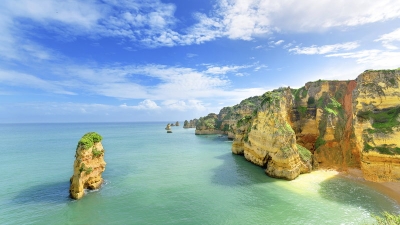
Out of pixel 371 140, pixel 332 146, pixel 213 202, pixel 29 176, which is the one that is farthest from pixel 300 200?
pixel 29 176

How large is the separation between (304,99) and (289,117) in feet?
19.0

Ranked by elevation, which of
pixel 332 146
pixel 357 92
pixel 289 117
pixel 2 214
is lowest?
pixel 2 214

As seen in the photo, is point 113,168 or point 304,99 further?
point 304,99

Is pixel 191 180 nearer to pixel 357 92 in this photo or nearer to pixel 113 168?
pixel 113 168

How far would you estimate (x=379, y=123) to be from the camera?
29422 mm

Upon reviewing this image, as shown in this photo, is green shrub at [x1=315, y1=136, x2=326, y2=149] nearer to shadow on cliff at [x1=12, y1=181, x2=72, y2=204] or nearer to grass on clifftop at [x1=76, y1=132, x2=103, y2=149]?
grass on clifftop at [x1=76, y1=132, x2=103, y2=149]

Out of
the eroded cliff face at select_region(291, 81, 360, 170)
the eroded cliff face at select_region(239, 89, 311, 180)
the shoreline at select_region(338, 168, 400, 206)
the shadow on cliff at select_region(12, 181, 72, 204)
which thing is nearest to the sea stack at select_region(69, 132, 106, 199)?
the shadow on cliff at select_region(12, 181, 72, 204)

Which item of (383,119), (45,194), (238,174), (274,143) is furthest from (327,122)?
(45,194)

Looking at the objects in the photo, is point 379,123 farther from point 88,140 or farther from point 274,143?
point 88,140

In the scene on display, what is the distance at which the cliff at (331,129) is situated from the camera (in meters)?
28.8

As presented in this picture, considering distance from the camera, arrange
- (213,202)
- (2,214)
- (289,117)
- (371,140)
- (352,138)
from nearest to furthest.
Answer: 1. (2,214)
2. (213,202)
3. (371,140)
4. (352,138)
5. (289,117)

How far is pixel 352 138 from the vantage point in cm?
3681

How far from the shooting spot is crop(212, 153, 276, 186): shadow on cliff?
1220 inches

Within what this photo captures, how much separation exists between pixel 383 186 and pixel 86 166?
4063 cm
